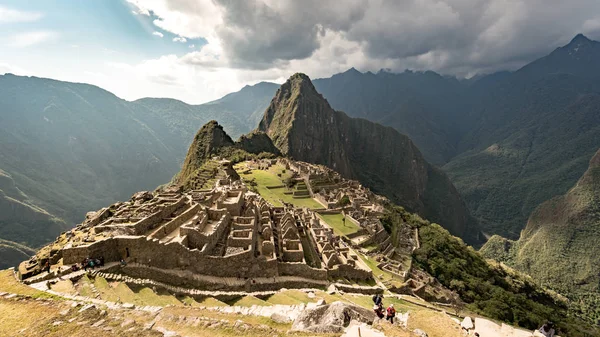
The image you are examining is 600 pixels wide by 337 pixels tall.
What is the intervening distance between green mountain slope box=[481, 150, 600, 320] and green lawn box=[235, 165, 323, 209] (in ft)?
237

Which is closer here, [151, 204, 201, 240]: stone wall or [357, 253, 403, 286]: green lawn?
[151, 204, 201, 240]: stone wall

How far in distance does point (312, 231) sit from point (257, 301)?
18482mm

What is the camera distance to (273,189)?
6969 cm

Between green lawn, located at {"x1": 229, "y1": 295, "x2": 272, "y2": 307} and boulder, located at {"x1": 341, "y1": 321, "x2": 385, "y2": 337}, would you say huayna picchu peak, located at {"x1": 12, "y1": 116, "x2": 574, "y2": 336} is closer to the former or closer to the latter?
green lawn, located at {"x1": 229, "y1": 295, "x2": 272, "y2": 307}

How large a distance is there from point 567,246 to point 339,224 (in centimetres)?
10987

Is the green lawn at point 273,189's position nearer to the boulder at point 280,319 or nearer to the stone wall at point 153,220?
the stone wall at point 153,220

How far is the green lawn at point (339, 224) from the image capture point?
1766 inches

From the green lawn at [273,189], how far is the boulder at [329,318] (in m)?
40.0

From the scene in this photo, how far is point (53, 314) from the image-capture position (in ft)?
41.6

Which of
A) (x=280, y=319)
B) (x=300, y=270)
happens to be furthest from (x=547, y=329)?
(x=300, y=270)

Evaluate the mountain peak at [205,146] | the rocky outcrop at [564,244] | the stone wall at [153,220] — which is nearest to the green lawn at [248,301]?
the stone wall at [153,220]

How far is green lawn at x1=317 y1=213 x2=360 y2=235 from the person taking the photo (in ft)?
147

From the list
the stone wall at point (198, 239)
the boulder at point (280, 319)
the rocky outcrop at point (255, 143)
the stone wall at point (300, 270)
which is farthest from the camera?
the rocky outcrop at point (255, 143)

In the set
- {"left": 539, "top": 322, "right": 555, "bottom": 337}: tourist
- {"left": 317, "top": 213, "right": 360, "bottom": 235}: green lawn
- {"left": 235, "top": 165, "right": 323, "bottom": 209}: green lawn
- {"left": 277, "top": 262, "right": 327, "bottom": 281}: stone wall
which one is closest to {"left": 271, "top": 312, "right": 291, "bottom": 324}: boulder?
{"left": 277, "top": 262, "right": 327, "bottom": 281}: stone wall
